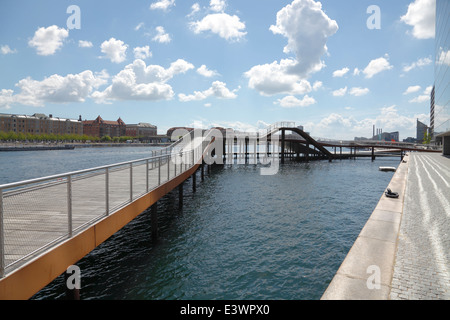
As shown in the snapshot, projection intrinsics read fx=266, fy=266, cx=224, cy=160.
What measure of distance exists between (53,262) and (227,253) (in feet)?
22.3

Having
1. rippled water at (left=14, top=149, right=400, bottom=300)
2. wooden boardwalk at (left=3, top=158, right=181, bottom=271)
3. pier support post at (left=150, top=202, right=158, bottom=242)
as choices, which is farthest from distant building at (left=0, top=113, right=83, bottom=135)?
wooden boardwalk at (left=3, top=158, right=181, bottom=271)

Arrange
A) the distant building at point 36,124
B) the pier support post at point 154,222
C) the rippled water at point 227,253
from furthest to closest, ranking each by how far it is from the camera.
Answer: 1. the distant building at point 36,124
2. the pier support post at point 154,222
3. the rippled water at point 227,253

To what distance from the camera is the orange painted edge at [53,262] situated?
418 centimetres

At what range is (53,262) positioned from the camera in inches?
199

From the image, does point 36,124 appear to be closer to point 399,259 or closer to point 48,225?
point 48,225

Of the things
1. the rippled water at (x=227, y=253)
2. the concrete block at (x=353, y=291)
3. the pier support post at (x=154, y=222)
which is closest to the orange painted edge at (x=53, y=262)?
the rippled water at (x=227, y=253)

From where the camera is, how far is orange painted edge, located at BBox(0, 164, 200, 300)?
418cm

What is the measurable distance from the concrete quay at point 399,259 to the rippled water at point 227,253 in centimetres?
204

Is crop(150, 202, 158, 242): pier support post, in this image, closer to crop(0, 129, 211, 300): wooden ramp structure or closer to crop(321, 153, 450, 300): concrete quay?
crop(0, 129, 211, 300): wooden ramp structure

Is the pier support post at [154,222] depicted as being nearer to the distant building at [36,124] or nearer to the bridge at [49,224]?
the bridge at [49,224]

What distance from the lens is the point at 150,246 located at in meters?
11.9
